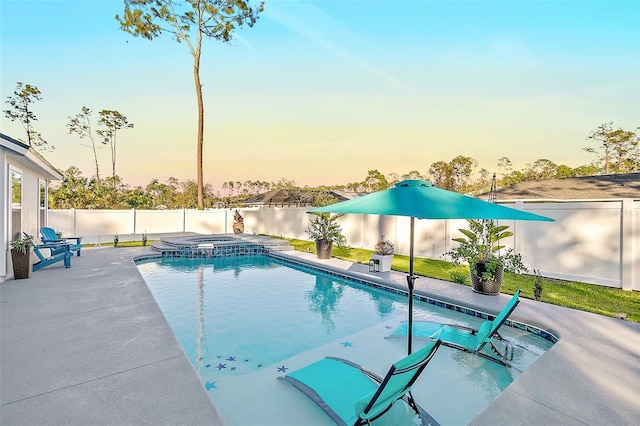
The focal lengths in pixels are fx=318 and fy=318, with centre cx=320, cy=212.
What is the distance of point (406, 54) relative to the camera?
496 inches

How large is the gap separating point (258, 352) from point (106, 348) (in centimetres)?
190

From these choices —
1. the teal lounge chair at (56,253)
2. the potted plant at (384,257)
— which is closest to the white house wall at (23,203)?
the teal lounge chair at (56,253)

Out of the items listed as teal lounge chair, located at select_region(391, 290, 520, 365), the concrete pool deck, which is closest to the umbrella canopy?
teal lounge chair, located at select_region(391, 290, 520, 365)

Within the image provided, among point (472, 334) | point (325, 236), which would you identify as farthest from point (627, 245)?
point (325, 236)

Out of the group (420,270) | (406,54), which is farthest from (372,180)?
(420,270)

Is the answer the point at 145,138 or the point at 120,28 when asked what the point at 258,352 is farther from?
the point at 120,28

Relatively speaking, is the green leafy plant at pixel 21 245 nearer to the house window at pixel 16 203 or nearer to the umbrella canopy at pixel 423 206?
the house window at pixel 16 203

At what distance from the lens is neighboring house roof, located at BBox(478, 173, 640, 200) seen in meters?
15.3

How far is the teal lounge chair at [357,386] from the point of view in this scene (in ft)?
8.50

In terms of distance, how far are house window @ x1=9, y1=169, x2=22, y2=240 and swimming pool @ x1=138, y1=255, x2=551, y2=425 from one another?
3.42 m

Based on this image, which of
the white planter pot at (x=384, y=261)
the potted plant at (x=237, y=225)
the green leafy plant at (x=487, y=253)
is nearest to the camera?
the green leafy plant at (x=487, y=253)

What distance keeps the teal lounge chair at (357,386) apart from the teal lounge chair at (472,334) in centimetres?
165

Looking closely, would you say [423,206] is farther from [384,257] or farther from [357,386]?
[384,257]

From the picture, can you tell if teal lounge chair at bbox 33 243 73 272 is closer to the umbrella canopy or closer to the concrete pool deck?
the concrete pool deck
